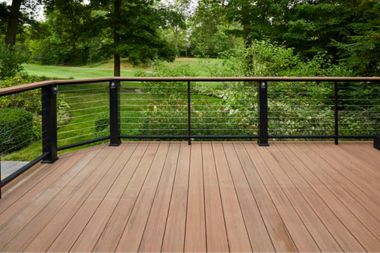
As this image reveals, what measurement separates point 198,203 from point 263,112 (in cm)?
239

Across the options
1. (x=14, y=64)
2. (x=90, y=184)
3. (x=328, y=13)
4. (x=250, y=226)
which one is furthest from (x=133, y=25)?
(x=250, y=226)

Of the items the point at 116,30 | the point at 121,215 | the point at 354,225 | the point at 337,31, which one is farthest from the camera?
the point at 116,30

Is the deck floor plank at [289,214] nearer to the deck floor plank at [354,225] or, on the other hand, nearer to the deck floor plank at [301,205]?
the deck floor plank at [301,205]

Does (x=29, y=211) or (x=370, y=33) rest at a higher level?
(x=370, y=33)

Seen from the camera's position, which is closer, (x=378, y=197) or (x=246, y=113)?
(x=378, y=197)

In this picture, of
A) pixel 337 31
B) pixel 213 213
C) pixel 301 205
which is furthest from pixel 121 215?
pixel 337 31

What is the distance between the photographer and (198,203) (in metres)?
2.94

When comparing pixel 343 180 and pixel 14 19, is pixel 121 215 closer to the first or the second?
pixel 343 180

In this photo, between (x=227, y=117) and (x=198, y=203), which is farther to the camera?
(x=227, y=117)

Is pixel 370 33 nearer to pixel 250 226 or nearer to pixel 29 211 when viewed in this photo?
pixel 250 226

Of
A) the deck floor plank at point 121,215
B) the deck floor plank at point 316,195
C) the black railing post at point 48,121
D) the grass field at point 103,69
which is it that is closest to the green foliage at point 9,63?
the grass field at point 103,69

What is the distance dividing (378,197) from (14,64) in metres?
10.6

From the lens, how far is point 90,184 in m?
3.42

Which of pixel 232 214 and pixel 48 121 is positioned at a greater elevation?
pixel 48 121
